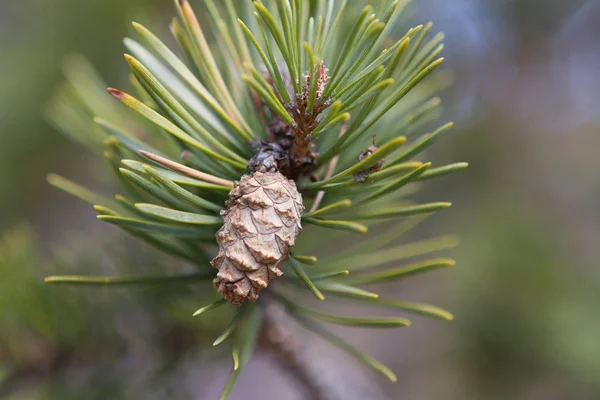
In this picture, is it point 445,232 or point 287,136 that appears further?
point 445,232

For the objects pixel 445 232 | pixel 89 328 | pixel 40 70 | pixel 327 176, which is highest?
pixel 40 70

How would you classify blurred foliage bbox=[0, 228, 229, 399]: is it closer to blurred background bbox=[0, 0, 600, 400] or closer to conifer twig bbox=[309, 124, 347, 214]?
blurred background bbox=[0, 0, 600, 400]

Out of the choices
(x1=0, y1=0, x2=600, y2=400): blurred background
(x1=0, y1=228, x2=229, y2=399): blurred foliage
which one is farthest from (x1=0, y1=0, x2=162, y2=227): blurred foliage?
(x1=0, y1=228, x2=229, y2=399): blurred foliage

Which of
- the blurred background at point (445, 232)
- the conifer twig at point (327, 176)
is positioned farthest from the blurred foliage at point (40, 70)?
the conifer twig at point (327, 176)

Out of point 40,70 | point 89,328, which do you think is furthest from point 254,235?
point 40,70

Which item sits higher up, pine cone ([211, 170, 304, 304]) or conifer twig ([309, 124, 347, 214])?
pine cone ([211, 170, 304, 304])

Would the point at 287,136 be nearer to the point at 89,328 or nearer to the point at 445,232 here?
the point at 89,328

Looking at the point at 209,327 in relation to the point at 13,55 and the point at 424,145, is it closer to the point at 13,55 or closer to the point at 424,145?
the point at 424,145

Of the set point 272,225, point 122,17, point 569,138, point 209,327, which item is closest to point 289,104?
point 272,225
